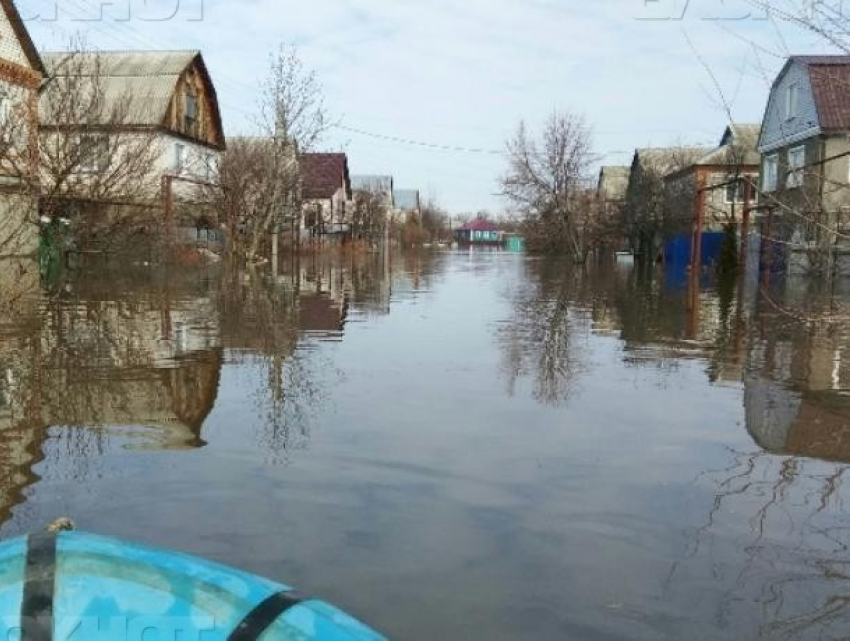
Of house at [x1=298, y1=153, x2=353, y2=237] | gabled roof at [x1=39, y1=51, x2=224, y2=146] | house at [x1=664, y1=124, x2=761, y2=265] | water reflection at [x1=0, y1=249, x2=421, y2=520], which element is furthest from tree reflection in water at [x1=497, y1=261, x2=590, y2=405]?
house at [x1=298, y1=153, x2=353, y2=237]

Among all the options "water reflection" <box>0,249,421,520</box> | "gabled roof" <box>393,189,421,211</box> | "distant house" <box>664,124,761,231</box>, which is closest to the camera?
"water reflection" <box>0,249,421,520</box>

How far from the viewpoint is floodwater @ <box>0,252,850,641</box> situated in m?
3.31

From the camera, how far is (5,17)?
2331 centimetres

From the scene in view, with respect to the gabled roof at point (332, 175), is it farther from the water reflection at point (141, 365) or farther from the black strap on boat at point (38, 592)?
the black strap on boat at point (38, 592)

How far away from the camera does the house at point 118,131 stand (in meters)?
21.2

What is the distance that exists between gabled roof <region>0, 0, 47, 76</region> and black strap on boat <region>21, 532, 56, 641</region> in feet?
85.0

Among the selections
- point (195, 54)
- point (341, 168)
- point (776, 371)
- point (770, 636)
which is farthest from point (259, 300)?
point (341, 168)

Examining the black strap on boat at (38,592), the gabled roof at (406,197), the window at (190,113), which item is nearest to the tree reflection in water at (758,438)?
the black strap on boat at (38,592)

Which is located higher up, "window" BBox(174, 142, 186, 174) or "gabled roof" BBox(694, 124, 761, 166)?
"gabled roof" BBox(694, 124, 761, 166)

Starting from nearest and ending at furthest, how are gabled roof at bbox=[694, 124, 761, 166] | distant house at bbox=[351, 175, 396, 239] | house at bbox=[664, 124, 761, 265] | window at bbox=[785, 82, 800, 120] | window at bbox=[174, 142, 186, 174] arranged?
window at bbox=[785, 82, 800, 120] → house at bbox=[664, 124, 761, 265] → window at bbox=[174, 142, 186, 174] → gabled roof at bbox=[694, 124, 761, 166] → distant house at bbox=[351, 175, 396, 239]

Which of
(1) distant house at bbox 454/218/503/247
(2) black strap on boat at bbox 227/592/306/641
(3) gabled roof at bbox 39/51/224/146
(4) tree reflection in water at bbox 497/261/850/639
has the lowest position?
(4) tree reflection in water at bbox 497/261/850/639

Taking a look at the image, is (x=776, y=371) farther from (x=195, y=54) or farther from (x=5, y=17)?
(x=195, y=54)

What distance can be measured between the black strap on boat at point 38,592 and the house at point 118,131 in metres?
20.0

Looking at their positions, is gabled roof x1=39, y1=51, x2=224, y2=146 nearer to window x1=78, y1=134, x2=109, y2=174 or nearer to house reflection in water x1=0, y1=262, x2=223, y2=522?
window x1=78, y1=134, x2=109, y2=174
